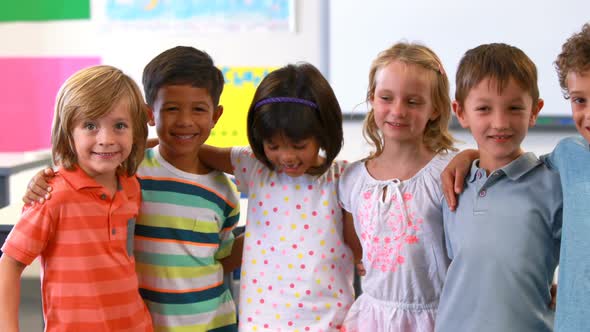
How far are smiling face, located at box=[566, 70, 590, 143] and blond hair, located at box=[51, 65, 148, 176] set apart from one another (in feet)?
2.96

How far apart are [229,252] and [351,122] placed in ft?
7.20

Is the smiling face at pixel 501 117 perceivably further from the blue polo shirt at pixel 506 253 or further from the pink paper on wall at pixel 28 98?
the pink paper on wall at pixel 28 98

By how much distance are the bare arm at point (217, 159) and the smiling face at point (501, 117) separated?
0.61 m

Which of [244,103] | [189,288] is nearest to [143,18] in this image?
[244,103]

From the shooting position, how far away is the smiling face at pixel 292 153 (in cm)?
153

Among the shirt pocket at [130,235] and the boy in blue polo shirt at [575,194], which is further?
the shirt pocket at [130,235]

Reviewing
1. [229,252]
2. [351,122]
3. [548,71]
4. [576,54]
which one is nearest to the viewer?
[576,54]

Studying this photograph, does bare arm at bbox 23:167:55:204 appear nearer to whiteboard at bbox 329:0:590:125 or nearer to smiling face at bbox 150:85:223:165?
smiling face at bbox 150:85:223:165

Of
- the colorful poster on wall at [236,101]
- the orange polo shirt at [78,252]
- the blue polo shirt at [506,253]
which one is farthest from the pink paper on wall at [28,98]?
the blue polo shirt at [506,253]

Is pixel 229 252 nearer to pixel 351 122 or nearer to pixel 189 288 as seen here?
pixel 189 288

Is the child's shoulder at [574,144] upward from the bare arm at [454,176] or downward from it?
upward

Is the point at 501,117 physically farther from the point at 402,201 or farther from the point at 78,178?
the point at 78,178

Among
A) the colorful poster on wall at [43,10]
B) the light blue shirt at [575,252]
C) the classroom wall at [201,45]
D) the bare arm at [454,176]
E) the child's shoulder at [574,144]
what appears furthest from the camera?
the colorful poster on wall at [43,10]

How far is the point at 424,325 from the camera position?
1493 mm
